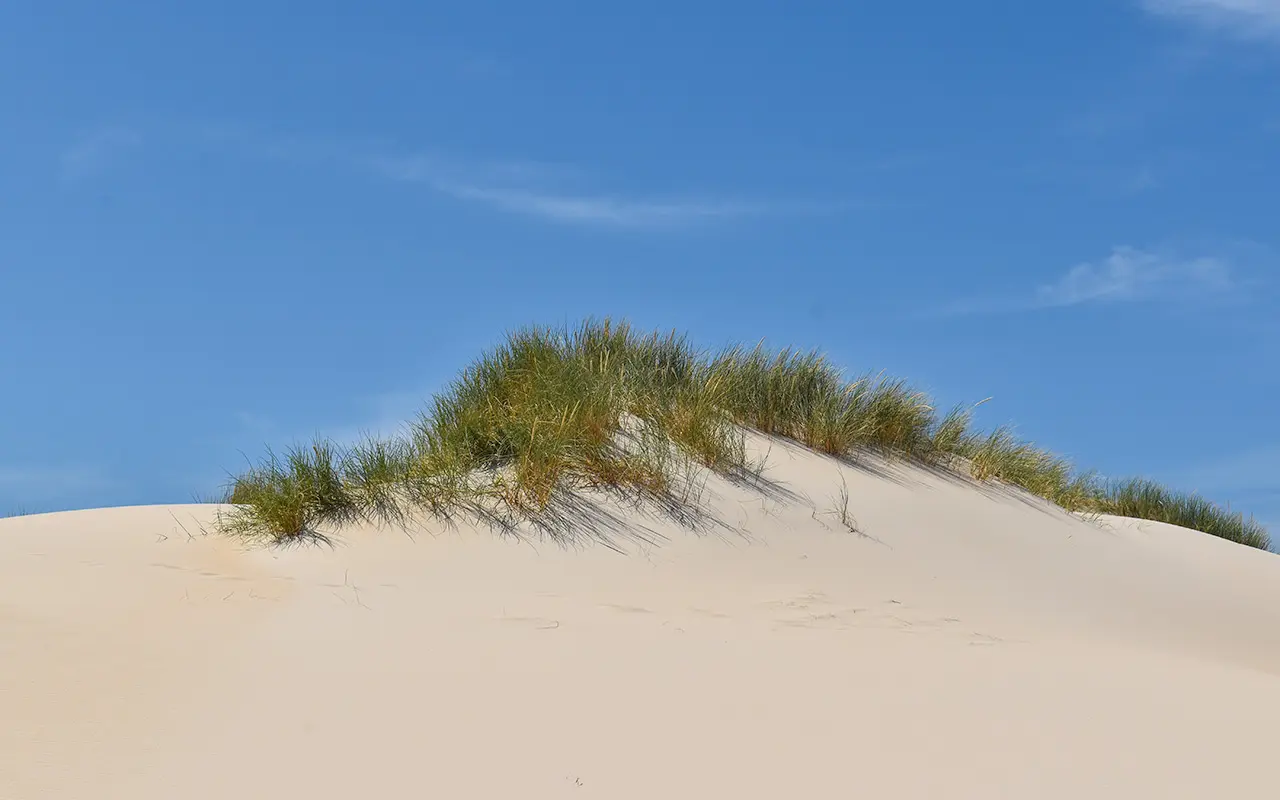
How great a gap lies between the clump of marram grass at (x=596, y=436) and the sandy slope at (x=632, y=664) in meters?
0.29

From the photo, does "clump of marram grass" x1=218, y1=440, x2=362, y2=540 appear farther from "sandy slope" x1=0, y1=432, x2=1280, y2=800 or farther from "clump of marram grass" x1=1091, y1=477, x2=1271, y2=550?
"clump of marram grass" x1=1091, y1=477, x2=1271, y2=550

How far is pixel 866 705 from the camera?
3.69 meters

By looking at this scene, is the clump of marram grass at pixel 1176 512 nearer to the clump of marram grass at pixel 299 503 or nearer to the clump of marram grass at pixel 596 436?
the clump of marram grass at pixel 596 436

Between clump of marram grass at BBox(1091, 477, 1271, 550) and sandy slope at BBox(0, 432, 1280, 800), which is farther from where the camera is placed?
clump of marram grass at BBox(1091, 477, 1271, 550)

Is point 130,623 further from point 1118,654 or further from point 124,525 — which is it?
point 1118,654

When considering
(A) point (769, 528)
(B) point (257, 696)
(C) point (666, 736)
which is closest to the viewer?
(C) point (666, 736)

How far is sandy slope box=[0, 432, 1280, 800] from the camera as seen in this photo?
10.2 feet

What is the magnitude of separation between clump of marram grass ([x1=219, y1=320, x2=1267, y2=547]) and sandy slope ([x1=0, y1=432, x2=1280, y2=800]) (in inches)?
11.4

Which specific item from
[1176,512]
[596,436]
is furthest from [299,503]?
[1176,512]

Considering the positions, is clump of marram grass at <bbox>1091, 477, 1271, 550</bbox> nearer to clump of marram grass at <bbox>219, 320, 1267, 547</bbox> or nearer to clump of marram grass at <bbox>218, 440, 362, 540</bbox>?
clump of marram grass at <bbox>219, 320, 1267, 547</bbox>

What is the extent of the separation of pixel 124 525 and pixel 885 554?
4537 mm

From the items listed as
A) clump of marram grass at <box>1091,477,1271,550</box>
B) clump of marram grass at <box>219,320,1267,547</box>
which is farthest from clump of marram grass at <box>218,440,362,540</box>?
clump of marram grass at <box>1091,477,1271,550</box>

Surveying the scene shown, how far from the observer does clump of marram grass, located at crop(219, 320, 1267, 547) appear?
5.77 m

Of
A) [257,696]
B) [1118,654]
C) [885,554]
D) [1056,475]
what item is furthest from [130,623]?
[1056,475]
